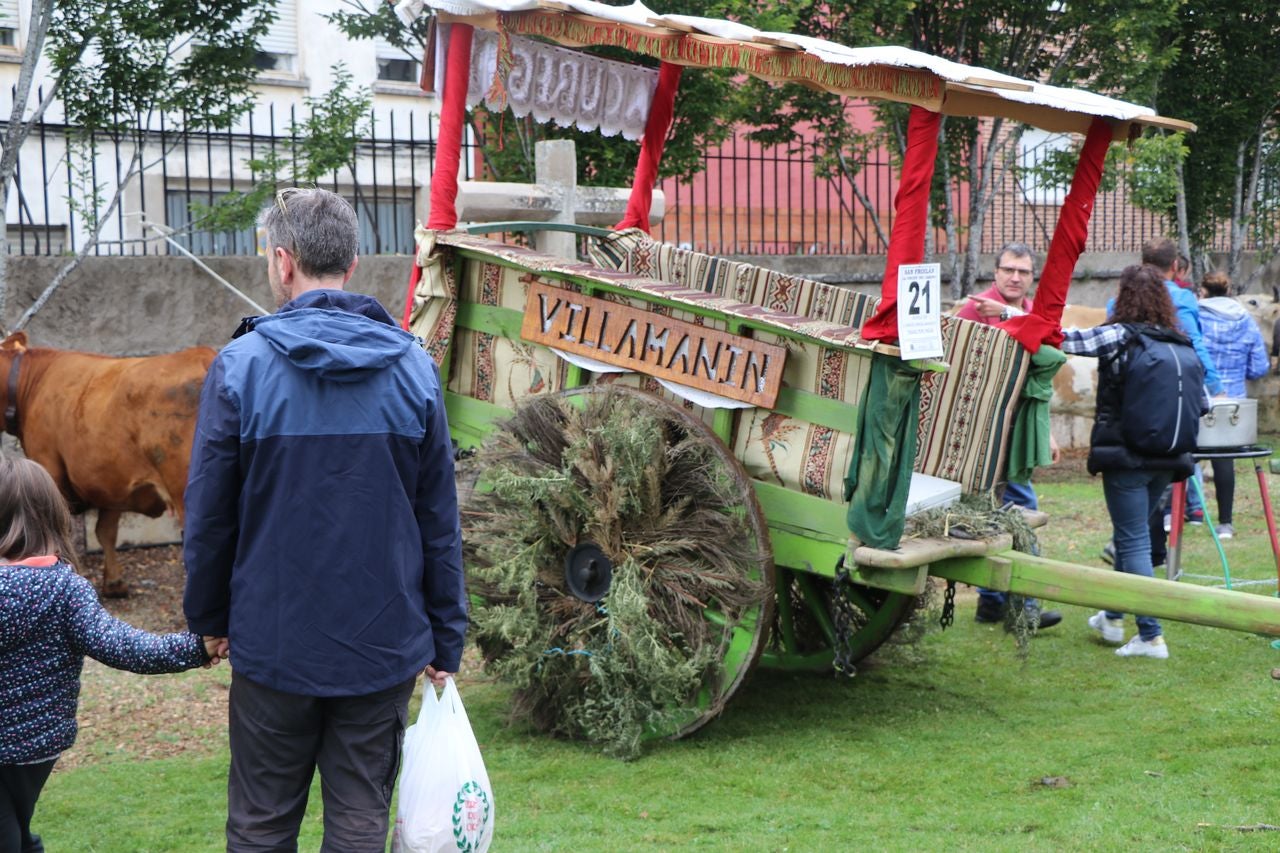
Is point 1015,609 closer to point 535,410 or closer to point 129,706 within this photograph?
point 535,410

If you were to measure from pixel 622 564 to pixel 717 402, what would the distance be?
691mm

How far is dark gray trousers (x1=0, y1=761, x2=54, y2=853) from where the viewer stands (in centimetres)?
318

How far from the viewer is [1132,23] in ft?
36.8

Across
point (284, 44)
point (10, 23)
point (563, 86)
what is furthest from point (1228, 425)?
point (284, 44)

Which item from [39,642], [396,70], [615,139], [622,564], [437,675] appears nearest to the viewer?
[39,642]

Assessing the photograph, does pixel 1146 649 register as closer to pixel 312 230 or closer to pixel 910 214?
pixel 910 214

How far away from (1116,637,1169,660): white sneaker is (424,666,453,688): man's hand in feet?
14.6

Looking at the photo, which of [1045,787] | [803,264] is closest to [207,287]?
[803,264]

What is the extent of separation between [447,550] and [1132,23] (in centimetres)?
988

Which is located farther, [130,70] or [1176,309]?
[130,70]

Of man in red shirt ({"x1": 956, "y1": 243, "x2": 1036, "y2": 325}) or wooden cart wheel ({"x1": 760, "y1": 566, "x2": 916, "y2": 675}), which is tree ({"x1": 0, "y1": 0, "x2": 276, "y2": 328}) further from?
man in red shirt ({"x1": 956, "y1": 243, "x2": 1036, "y2": 325})

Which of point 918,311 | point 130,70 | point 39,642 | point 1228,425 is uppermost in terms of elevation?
point 130,70

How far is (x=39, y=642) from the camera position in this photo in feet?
10.4

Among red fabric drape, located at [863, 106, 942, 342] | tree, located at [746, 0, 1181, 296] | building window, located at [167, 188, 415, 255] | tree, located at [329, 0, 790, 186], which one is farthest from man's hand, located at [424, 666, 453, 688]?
building window, located at [167, 188, 415, 255]
